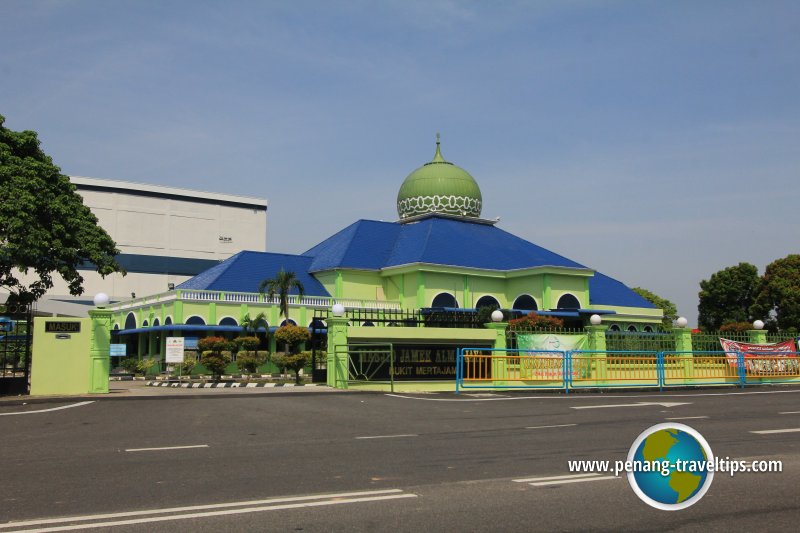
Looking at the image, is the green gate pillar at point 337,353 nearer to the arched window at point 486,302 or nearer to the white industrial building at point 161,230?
the arched window at point 486,302

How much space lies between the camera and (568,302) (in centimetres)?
5091

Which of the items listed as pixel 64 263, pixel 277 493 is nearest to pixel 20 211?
pixel 64 263

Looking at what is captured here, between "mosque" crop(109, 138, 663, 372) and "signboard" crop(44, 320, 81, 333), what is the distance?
A: 66.5ft

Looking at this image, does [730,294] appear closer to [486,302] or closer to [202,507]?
[486,302]

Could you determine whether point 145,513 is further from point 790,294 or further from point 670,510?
point 790,294

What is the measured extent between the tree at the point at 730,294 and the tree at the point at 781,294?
1.83m

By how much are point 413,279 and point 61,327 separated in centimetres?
3132

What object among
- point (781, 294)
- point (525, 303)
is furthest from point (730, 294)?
point (525, 303)

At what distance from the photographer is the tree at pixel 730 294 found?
205 feet

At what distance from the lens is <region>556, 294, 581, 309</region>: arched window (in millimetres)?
50531

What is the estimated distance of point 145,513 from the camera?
6.88m

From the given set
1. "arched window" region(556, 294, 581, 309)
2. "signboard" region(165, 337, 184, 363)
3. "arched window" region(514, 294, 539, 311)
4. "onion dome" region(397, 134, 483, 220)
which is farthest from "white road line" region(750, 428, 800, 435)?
"onion dome" region(397, 134, 483, 220)

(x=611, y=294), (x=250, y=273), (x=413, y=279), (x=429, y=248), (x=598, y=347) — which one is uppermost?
(x=429, y=248)
